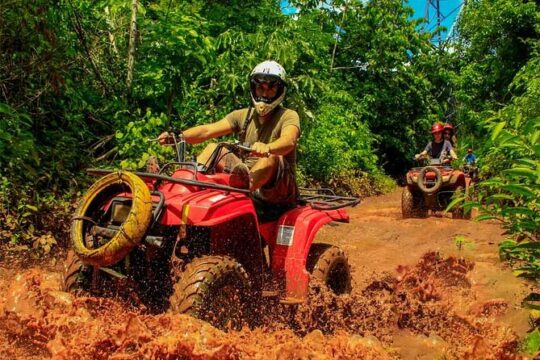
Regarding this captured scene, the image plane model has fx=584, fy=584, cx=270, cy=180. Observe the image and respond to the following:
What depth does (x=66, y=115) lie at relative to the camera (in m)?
7.05

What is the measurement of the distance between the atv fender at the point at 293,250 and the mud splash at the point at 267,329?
14 cm

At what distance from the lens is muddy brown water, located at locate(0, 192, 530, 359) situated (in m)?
2.99

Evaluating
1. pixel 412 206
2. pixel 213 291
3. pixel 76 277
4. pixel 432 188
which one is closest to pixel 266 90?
pixel 213 291

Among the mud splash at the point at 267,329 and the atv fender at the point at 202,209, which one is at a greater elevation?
the atv fender at the point at 202,209

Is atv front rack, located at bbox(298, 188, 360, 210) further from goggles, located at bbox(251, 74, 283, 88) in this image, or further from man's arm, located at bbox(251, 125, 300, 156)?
goggles, located at bbox(251, 74, 283, 88)

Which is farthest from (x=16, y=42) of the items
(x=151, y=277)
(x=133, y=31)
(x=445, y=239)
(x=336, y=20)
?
(x=336, y=20)

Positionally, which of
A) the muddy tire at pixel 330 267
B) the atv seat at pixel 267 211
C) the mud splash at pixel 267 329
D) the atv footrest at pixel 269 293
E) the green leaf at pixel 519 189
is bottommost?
the mud splash at pixel 267 329

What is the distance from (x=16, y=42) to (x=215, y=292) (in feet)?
14.0

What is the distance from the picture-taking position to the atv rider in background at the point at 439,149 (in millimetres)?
11087

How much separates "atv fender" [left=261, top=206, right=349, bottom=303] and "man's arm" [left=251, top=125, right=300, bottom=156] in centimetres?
62

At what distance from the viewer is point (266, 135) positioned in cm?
466

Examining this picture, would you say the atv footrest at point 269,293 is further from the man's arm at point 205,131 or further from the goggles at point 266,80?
the goggles at point 266,80

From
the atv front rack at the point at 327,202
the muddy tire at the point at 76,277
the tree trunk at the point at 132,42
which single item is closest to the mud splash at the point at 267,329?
the muddy tire at the point at 76,277

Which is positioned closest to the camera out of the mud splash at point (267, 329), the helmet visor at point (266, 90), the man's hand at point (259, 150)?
the mud splash at point (267, 329)
